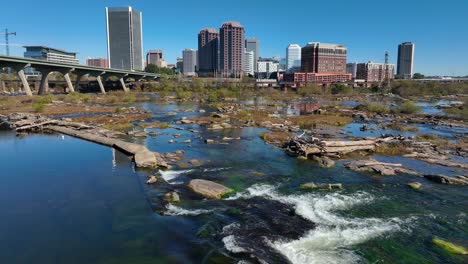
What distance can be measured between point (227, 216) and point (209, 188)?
12.4 feet

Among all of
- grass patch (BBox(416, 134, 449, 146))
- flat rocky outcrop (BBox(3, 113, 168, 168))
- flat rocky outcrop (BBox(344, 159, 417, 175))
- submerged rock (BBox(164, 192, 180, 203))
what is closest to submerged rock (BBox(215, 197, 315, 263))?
submerged rock (BBox(164, 192, 180, 203))

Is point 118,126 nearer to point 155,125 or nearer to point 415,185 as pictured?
point 155,125

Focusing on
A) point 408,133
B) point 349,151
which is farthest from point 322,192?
point 408,133

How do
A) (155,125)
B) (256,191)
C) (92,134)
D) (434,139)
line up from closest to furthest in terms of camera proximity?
(256,191), (92,134), (434,139), (155,125)

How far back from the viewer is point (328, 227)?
1567cm

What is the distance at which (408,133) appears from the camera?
44469mm

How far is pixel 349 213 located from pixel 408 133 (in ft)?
107

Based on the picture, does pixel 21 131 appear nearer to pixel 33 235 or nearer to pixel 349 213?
pixel 33 235

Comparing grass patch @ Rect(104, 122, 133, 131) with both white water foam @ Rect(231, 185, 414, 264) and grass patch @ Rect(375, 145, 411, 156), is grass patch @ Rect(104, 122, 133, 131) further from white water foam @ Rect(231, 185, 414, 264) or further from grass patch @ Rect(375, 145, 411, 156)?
grass patch @ Rect(375, 145, 411, 156)

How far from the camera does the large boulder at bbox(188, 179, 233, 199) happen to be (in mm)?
19812

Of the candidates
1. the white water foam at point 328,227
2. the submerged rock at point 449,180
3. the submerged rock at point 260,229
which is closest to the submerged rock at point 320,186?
the white water foam at point 328,227

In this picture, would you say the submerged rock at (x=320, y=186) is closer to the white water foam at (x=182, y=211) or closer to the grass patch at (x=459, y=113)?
the white water foam at (x=182, y=211)

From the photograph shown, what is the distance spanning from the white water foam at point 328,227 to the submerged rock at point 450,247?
1602 millimetres

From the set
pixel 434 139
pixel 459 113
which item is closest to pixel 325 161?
pixel 434 139
